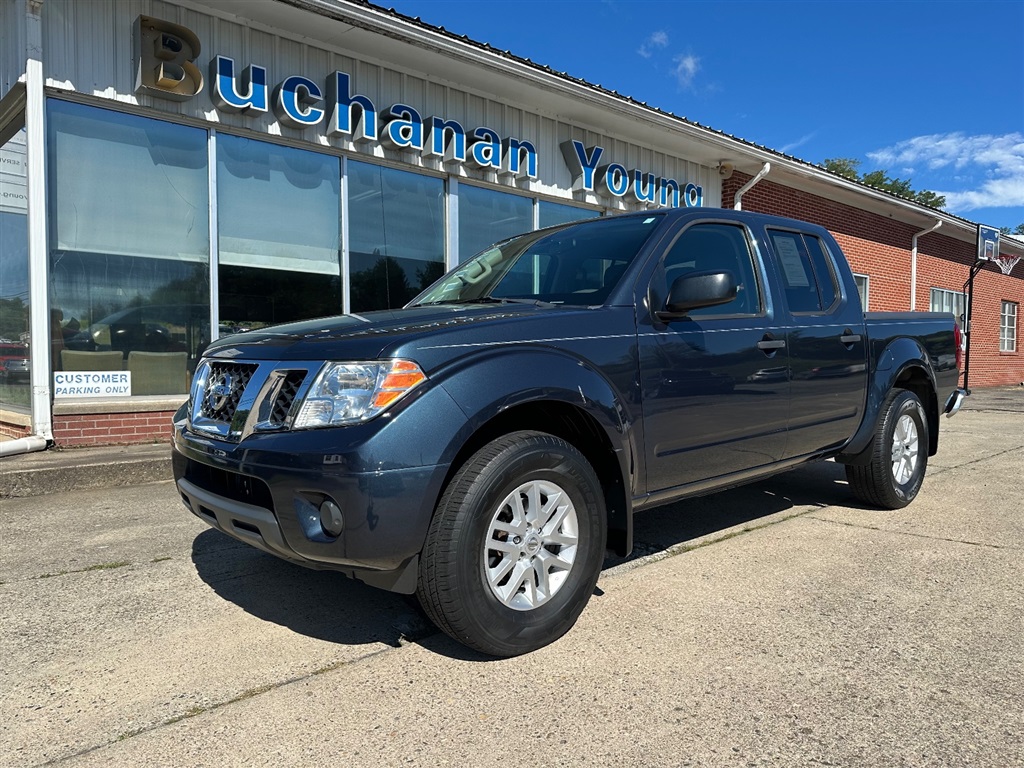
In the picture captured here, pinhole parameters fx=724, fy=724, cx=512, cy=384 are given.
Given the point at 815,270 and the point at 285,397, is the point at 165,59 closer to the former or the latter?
the point at 285,397

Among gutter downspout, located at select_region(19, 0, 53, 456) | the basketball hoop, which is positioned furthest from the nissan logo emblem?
the basketball hoop

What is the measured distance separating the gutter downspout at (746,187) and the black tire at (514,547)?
1076 centimetres

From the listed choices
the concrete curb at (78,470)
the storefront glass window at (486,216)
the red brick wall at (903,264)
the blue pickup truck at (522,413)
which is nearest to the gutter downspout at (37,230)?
the concrete curb at (78,470)

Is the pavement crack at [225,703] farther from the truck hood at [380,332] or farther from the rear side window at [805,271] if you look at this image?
the rear side window at [805,271]

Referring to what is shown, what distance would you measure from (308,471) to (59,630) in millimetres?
1523

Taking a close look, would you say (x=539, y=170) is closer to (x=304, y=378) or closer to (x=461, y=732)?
(x=304, y=378)

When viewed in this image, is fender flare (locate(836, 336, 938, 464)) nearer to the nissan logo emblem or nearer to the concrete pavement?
the concrete pavement

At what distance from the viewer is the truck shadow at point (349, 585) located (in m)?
2.93

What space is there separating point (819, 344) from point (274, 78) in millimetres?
6338

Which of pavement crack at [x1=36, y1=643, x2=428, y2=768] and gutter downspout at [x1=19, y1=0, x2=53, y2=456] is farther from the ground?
gutter downspout at [x1=19, y1=0, x2=53, y2=456]

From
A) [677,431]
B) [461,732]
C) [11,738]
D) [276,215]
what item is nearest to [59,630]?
[11,738]

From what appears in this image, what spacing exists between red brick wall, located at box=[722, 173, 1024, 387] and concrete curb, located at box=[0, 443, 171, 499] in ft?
34.1

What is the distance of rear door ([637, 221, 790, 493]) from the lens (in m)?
3.20

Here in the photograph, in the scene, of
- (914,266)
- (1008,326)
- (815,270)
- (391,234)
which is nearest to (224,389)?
(815,270)
